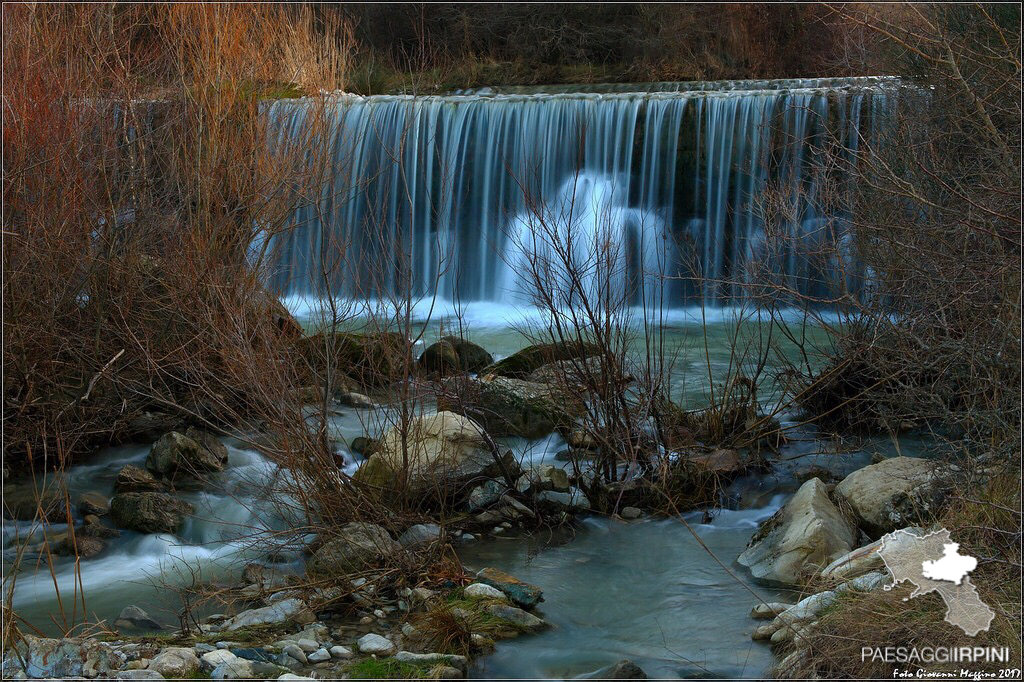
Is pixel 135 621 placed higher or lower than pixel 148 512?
lower

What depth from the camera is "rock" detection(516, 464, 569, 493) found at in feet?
19.4

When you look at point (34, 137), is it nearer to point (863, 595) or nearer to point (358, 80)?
point (863, 595)

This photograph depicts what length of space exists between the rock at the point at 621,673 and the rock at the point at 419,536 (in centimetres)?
125

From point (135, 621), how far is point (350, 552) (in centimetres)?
109

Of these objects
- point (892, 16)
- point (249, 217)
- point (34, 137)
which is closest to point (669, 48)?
point (892, 16)

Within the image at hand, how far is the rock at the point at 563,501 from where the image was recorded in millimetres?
5855

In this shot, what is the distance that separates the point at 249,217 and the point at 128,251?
92 centimetres

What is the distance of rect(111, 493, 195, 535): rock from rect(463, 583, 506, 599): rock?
2225 millimetres

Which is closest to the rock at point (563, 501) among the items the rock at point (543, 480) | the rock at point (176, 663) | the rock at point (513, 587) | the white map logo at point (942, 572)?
the rock at point (543, 480)

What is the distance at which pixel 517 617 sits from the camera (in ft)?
14.9

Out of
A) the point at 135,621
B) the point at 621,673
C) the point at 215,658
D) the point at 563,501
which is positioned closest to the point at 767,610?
the point at 621,673

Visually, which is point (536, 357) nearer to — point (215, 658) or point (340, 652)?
point (340, 652)

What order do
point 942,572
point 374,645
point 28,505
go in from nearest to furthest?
point 942,572, point 374,645, point 28,505

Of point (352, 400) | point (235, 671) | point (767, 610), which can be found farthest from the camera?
point (352, 400)
